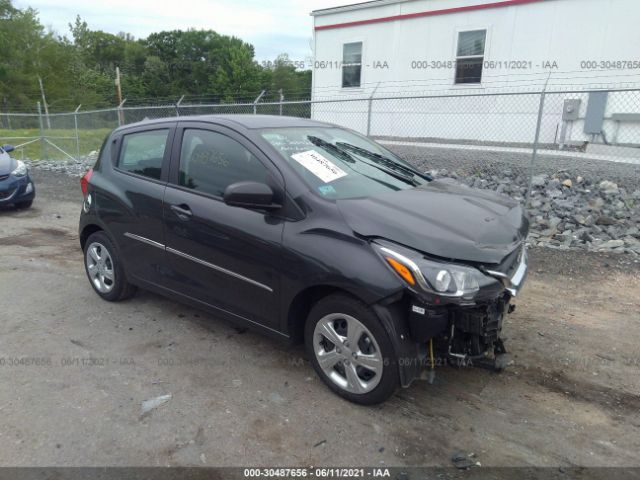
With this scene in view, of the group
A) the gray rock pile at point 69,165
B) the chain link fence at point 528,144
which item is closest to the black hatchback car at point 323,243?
the chain link fence at point 528,144

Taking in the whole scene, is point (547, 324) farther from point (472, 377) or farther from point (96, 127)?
point (96, 127)

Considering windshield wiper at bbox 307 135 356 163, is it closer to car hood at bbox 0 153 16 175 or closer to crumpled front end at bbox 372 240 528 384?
crumpled front end at bbox 372 240 528 384

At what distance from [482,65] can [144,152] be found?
34.5 ft

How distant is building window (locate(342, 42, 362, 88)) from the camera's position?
47.0ft

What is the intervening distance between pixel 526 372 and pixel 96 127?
50.7 ft

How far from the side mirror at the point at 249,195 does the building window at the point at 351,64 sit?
12.2 meters

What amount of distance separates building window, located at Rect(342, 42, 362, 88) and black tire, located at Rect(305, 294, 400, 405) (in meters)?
12.5

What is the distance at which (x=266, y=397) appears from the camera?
3119 mm

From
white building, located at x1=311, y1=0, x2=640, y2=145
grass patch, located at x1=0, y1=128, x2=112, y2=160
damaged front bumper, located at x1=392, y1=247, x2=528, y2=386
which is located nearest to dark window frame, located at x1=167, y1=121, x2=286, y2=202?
damaged front bumper, located at x1=392, y1=247, x2=528, y2=386

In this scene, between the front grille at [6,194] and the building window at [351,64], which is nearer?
the front grille at [6,194]

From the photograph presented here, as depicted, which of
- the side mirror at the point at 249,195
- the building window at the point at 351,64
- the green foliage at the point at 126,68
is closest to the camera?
the side mirror at the point at 249,195

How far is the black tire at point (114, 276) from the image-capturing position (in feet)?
14.4

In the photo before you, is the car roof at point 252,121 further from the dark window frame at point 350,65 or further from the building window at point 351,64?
the building window at point 351,64

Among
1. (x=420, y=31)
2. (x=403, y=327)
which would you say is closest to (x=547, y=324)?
(x=403, y=327)
